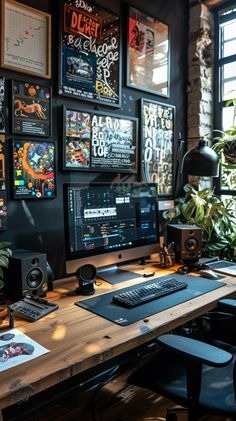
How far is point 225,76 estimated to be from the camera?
293 centimetres

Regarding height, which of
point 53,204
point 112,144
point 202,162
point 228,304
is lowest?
point 228,304

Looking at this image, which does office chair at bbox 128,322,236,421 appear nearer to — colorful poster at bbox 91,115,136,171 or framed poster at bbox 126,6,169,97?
colorful poster at bbox 91,115,136,171

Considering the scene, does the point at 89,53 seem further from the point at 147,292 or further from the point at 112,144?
the point at 147,292

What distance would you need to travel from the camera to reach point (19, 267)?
1545 millimetres

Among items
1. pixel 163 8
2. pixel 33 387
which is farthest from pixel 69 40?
pixel 33 387

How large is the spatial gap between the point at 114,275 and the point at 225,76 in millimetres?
2005

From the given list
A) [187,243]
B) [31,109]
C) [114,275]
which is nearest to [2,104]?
[31,109]

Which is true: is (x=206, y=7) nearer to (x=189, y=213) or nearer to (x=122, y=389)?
(x=189, y=213)

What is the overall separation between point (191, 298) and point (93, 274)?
50 centimetres

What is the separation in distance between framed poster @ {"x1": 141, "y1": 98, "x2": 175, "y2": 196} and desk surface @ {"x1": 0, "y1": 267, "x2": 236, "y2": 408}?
3.78 ft

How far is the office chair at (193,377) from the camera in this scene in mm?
1138

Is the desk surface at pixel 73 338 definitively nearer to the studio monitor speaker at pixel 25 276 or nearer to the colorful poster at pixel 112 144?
the studio monitor speaker at pixel 25 276

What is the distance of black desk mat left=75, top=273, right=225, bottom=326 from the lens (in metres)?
1.40

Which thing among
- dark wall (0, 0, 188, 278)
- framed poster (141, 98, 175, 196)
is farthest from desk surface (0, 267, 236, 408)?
framed poster (141, 98, 175, 196)
